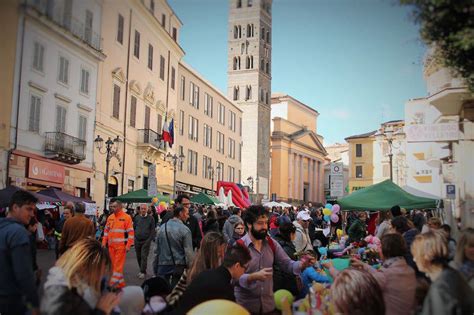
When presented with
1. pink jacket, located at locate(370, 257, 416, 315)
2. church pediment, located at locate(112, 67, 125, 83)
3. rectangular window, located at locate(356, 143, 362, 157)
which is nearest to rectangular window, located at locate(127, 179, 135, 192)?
church pediment, located at locate(112, 67, 125, 83)

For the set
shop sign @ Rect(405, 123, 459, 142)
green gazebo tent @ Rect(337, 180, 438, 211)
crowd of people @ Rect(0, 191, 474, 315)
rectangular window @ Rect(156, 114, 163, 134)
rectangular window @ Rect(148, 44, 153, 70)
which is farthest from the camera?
rectangular window @ Rect(156, 114, 163, 134)

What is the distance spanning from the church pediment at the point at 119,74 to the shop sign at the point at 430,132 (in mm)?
24699

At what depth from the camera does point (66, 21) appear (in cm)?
2483

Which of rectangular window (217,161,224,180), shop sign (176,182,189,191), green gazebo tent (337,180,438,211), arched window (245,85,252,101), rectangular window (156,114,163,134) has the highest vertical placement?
arched window (245,85,252,101)

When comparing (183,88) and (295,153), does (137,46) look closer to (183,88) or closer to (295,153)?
(183,88)

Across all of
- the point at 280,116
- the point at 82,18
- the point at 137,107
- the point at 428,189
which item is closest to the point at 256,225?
the point at 82,18

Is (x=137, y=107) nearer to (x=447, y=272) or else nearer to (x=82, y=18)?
(x=82, y=18)

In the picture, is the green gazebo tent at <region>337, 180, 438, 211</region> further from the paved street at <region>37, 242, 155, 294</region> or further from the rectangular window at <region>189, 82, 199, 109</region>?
the rectangular window at <region>189, 82, 199, 109</region>

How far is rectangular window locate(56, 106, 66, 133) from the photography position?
2480 centimetres

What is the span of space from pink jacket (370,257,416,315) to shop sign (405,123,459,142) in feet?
11.6

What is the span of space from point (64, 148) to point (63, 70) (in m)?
3.95

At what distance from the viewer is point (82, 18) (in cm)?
2627

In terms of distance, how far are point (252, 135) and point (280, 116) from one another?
20537 mm

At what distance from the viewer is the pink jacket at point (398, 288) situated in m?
4.10
